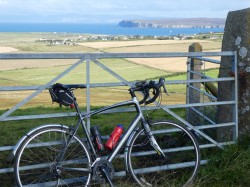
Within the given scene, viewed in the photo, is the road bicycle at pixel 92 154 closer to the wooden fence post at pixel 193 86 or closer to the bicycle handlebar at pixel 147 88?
the bicycle handlebar at pixel 147 88

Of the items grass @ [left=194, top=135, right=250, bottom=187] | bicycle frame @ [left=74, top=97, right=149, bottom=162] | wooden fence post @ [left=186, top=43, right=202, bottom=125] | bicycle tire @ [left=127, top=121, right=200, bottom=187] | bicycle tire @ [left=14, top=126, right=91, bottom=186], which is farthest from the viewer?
wooden fence post @ [left=186, top=43, right=202, bottom=125]

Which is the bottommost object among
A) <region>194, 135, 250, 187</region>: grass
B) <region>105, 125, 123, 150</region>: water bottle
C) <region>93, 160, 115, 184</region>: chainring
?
<region>194, 135, 250, 187</region>: grass

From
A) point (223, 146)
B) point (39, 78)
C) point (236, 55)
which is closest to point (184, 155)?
point (223, 146)

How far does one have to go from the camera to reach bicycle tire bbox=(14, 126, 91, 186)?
15.6 feet

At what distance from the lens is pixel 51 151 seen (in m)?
5.16

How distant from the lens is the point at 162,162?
556 centimetres

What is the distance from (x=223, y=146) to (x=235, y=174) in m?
0.79

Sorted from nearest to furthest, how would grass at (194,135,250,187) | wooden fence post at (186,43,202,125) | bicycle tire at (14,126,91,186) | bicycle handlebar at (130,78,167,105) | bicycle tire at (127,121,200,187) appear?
bicycle tire at (14,126,91,186) → bicycle handlebar at (130,78,167,105) → bicycle tire at (127,121,200,187) → grass at (194,135,250,187) → wooden fence post at (186,43,202,125)

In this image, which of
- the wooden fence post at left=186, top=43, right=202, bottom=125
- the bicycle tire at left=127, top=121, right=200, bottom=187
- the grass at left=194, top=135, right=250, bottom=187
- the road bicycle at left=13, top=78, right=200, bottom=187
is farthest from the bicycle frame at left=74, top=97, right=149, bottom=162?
the wooden fence post at left=186, top=43, right=202, bottom=125

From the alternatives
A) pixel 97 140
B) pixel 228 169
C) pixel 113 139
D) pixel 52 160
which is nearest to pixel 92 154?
pixel 97 140

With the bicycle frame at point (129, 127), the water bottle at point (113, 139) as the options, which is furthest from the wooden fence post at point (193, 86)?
the water bottle at point (113, 139)

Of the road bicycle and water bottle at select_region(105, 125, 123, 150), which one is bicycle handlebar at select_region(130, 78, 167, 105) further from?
water bottle at select_region(105, 125, 123, 150)

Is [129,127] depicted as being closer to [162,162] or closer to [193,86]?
[162,162]

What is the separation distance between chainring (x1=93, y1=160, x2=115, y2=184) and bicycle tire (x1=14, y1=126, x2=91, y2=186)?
11cm
